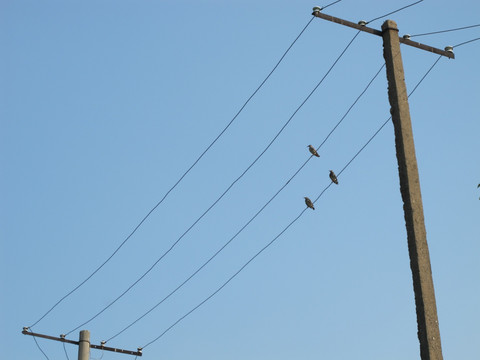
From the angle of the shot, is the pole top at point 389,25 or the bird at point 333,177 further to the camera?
the bird at point 333,177

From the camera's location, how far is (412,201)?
38.5 ft

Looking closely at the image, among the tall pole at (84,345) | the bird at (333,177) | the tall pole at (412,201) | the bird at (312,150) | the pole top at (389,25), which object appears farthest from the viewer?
the tall pole at (84,345)

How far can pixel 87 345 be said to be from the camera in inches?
953

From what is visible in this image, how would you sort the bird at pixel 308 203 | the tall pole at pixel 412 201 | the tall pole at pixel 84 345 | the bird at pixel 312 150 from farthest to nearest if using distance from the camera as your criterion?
the tall pole at pixel 84 345 → the bird at pixel 312 150 → the bird at pixel 308 203 → the tall pole at pixel 412 201

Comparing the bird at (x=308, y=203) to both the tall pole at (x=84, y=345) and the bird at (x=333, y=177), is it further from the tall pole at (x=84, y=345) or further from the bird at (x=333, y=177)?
the tall pole at (x=84, y=345)

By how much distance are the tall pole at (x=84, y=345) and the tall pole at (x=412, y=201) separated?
14455mm

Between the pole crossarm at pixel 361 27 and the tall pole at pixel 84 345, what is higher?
the tall pole at pixel 84 345

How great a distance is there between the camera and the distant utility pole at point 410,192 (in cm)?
1109

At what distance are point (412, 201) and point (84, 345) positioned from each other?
1466 centimetres

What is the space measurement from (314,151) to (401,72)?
6.36m

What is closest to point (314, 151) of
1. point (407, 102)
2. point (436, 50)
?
point (436, 50)

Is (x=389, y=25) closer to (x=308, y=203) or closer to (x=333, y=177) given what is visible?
(x=308, y=203)

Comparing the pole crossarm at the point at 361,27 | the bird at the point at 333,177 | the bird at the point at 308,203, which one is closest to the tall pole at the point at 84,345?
the bird at the point at 308,203

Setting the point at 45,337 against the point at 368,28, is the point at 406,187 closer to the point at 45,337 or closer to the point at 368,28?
the point at 368,28
